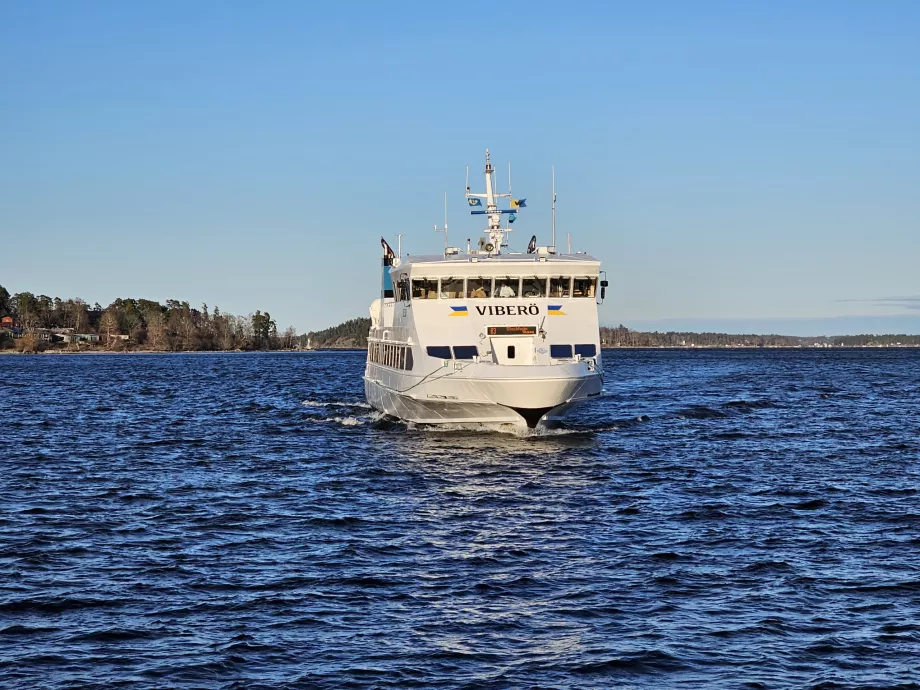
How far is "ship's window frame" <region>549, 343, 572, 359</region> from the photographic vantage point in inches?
1550

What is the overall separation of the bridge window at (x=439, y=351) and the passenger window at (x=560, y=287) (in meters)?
4.77

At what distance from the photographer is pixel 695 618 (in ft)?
50.8

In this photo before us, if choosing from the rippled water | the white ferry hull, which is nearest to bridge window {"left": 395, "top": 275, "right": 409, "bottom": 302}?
the white ferry hull

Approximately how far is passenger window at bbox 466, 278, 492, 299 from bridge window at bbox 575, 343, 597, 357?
394 centimetres

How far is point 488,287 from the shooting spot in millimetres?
40312

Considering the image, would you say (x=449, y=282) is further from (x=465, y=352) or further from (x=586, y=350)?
(x=586, y=350)

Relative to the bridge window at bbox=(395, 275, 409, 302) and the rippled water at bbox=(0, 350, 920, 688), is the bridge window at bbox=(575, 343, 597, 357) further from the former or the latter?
the bridge window at bbox=(395, 275, 409, 302)

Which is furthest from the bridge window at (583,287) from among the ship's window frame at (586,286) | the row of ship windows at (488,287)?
the row of ship windows at (488,287)

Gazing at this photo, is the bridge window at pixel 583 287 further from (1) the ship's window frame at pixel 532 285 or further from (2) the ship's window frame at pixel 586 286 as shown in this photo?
(1) the ship's window frame at pixel 532 285

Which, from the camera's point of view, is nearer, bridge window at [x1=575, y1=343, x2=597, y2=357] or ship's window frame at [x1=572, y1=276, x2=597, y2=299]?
bridge window at [x1=575, y1=343, x2=597, y2=357]

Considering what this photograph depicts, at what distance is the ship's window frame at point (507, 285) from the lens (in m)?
40.2

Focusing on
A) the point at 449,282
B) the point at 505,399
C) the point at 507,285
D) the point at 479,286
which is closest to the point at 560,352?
the point at 507,285

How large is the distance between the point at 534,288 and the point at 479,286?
210cm

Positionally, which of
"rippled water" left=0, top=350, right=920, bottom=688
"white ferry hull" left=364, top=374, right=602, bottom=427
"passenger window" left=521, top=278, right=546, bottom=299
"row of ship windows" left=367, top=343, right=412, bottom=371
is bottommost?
"rippled water" left=0, top=350, right=920, bottom=688
